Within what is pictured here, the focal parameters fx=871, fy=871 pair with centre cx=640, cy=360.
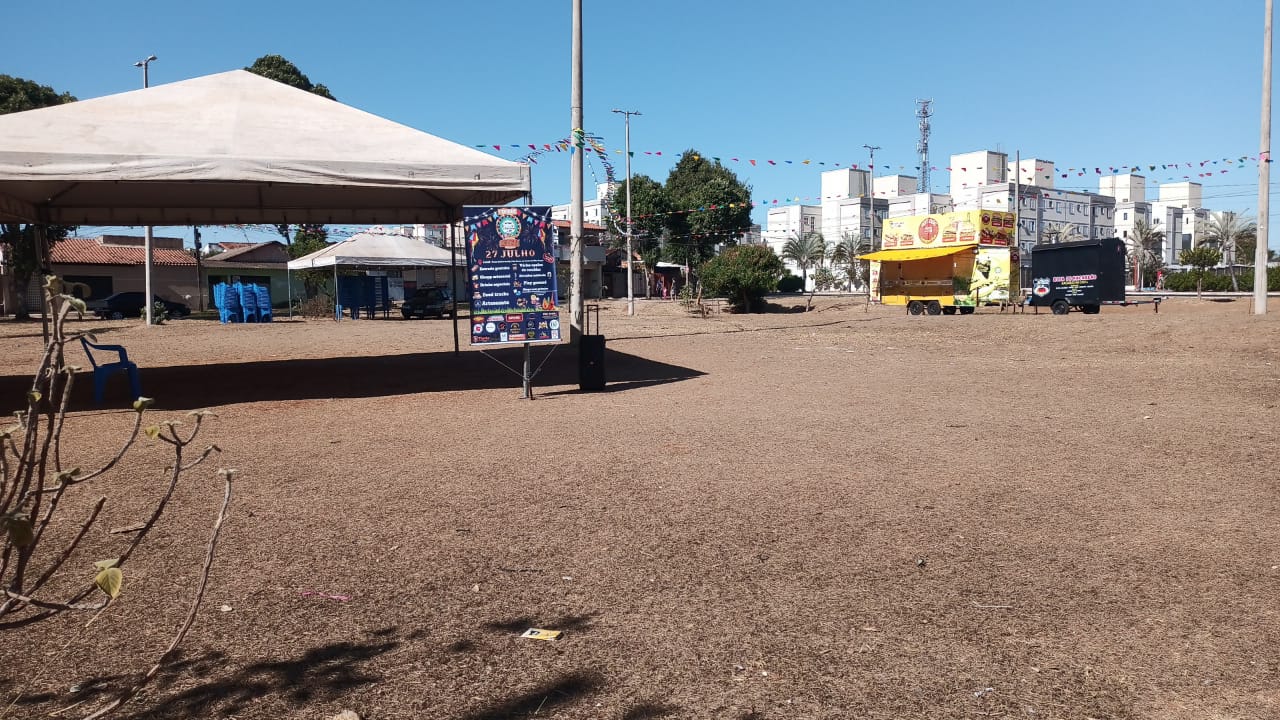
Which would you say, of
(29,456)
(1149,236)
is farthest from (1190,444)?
(1149,236)

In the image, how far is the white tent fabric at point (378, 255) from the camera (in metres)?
28.9

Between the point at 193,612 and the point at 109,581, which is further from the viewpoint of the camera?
the point at 193,612

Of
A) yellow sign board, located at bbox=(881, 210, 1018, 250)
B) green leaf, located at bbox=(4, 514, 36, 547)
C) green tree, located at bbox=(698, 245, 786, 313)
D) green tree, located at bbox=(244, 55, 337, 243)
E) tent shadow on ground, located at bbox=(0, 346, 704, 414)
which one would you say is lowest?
tent shadow on ground, located at bbox=(0, 346, 704, 414)

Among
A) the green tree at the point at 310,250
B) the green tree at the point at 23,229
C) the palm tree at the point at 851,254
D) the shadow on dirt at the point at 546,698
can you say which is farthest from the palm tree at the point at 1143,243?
the shadow on dirt at the point at 546,698

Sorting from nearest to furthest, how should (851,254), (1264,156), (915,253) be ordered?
1. (1264,156)
2. (915,253)
3. (851,254)

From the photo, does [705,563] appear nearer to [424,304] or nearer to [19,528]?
[19,528]

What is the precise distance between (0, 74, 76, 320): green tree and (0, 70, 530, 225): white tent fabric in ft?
79.7

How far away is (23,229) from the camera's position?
3675 centimetres

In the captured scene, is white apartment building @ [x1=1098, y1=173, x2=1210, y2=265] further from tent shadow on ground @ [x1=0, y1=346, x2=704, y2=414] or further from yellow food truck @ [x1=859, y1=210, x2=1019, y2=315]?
tent shadow on ground @ [x1=0, y1=346, x2=704, y2=414]

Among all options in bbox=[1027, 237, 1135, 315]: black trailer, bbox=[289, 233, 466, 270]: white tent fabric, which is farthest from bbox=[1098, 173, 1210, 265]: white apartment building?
bbox=[289, 233, 466, 270]: white tent fabric

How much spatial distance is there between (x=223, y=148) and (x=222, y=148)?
0.04 ft

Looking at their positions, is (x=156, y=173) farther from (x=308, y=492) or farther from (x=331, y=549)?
(x=331, y=549)

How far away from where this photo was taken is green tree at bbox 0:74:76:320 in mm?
32062

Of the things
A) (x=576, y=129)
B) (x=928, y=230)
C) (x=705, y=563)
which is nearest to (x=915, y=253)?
(x=928, y=230)
